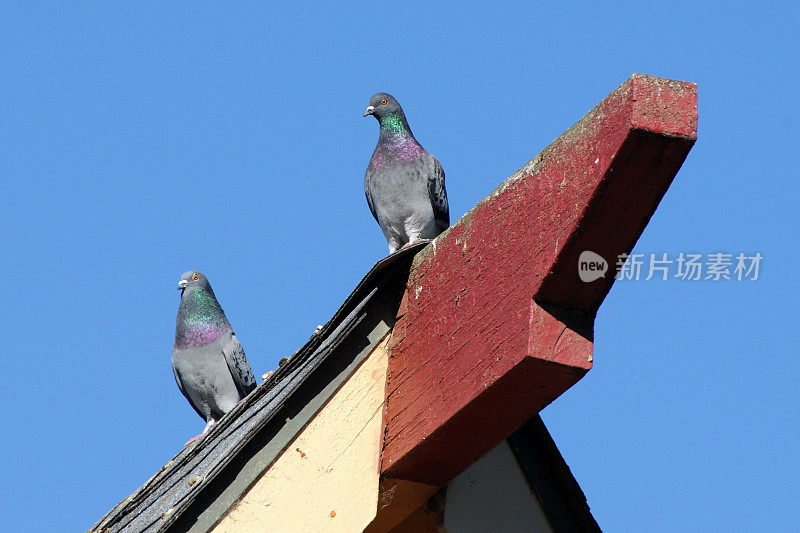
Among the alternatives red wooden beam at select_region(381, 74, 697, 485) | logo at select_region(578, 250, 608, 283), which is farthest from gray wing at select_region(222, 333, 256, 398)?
logo at select_region(578, 250, 608, 283)

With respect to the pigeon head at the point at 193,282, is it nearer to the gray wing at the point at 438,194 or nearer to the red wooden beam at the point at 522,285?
the gray wing at the point at 438,194

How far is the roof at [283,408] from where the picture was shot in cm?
334

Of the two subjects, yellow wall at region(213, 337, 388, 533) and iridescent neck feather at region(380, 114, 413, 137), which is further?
iridescent neck feather at region(380, 114, 413, 137)

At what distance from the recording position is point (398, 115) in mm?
6684

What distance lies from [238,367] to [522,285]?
4588mm

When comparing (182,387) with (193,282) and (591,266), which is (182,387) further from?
(591,266)

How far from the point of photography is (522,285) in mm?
3025

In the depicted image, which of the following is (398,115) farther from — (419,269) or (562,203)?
(562,203)

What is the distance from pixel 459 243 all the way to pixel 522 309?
0.51 m

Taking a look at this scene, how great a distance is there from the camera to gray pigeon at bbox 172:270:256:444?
290 inches

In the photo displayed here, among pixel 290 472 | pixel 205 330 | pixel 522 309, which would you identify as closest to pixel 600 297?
pixel 522 309

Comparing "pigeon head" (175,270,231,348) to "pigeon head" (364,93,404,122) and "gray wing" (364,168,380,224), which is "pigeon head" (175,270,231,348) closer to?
"gray wing" (364,168,380,224)

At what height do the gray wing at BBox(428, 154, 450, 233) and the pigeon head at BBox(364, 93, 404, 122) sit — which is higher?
the pigeon head at BBox(364, 93, 404, 122)

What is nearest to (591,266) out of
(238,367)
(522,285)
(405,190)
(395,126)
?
(522,285)
